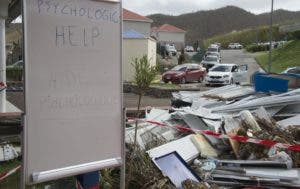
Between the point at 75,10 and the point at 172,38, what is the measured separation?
105 metres

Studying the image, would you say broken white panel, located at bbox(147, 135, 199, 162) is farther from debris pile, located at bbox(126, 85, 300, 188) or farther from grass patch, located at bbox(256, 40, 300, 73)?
grass patch, located at bbox(256, 40, 300, 73)

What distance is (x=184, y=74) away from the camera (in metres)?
37.6

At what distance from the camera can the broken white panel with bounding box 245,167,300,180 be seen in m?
6.14

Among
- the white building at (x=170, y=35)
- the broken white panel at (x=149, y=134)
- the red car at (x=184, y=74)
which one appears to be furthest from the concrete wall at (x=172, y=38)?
the broken white panel at (x=149, y=134)

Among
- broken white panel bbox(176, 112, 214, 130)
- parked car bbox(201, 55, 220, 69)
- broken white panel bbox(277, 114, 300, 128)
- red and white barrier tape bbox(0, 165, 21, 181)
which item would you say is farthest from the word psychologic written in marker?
parked car bbox(201, 55, 220, 69)

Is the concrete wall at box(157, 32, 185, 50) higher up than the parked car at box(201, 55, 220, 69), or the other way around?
the concrete wall at box(157, 32, 185, 50)

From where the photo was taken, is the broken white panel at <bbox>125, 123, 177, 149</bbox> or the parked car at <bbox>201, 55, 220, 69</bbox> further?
the parked car at <bbox>201, 55, 220, 69</bbox>

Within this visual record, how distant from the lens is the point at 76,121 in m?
4.74

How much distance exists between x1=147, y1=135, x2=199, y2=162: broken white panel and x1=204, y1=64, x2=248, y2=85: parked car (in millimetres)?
28022

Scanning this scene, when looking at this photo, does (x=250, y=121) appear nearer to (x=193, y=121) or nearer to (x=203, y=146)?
(x=203, y=146)

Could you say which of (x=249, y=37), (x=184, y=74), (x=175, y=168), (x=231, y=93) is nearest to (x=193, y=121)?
(x=175, y=168)

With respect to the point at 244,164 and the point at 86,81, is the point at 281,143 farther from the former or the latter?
the point at 86,81

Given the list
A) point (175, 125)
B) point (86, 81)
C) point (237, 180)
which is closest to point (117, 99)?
point (86, 81)

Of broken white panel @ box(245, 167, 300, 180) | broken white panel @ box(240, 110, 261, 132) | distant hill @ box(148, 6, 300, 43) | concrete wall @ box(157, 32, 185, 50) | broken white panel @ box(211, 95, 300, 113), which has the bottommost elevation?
broken white panel @ box(245, 167, 300, 180)
